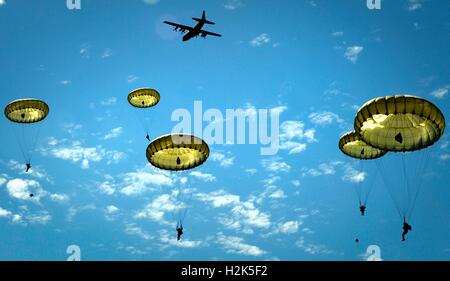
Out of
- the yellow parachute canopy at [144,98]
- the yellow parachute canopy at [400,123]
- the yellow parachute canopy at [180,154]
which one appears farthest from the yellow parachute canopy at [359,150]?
the yellow parachute canopy at [144,98]

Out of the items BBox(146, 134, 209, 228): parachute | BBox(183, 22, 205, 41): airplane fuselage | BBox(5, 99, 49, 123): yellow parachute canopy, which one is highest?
BBox(183, 22, 205, 41): airplane fuselage

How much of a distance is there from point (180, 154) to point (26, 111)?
19.8 m

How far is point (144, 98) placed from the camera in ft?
163


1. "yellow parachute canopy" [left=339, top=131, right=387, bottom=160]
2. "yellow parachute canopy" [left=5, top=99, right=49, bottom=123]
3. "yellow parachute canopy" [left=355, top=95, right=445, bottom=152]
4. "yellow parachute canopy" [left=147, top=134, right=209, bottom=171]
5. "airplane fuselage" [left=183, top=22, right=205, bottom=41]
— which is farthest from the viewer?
"airplane fuselage" [left=183, top=22, right=205, bottom=41]

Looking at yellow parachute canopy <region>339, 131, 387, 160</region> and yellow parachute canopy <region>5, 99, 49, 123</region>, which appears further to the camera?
yellow parachute canopy <region>5, 99, 49, 123</region>

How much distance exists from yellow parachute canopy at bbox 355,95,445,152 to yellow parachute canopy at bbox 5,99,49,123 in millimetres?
31500

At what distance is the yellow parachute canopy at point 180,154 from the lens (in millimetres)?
32188

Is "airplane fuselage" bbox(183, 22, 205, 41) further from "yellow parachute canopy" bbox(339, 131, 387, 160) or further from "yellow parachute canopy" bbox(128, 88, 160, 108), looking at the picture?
"yellow parachute canopy" bbox(339, 131, 387, 160)

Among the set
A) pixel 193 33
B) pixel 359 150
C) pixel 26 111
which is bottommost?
pixel 359 150

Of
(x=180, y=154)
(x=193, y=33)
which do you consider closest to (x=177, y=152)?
(x=180, y=154)

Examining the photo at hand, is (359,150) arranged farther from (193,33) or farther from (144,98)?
(193,33)

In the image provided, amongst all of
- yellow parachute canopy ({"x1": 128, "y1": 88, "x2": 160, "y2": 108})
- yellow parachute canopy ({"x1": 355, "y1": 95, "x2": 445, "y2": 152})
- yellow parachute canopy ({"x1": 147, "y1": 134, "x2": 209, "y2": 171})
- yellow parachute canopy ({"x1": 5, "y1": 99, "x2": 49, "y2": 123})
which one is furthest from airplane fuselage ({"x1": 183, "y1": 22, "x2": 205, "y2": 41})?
yellow parachute canopy ({"x1": 355, "y1": 95, "x2": 445, "y2": 152})

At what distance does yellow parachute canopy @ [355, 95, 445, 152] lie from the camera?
90.3 feet
